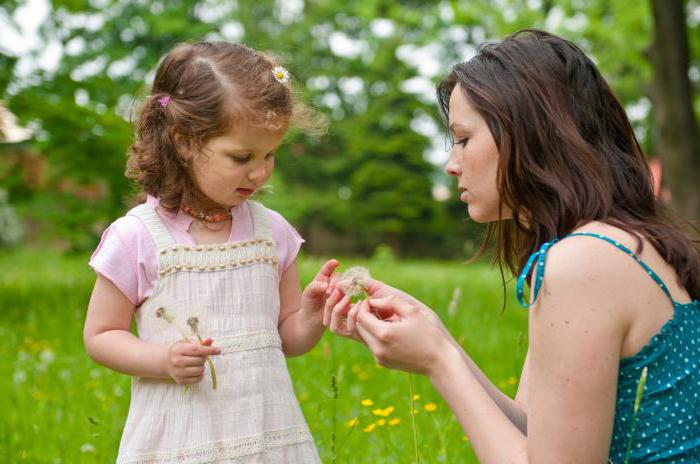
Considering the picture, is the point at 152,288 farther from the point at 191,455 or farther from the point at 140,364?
the point at 191,455

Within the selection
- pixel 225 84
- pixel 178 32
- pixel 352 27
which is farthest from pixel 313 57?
pixel 225 84

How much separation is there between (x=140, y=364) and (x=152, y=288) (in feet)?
0.61

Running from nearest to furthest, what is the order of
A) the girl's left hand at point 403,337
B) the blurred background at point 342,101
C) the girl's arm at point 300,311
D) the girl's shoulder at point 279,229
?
the girl's left hand at point 403,337 → the girl's arm at point 300,311 → the girl's shoulder at point 279,229 → the blurred background at point 342,101

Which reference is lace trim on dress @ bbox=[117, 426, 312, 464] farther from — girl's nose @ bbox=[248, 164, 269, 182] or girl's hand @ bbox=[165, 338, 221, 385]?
girl's nose @ bbox=[248, 164, 269, 182]

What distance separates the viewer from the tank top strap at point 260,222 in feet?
6.73

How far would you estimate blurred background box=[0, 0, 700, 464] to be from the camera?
3.08m

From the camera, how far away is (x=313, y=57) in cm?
2491

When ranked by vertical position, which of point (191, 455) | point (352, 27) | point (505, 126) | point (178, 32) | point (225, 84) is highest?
point (352, 27)

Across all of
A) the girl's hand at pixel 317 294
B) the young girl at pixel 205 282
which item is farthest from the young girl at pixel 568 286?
the young girl at pixel 205 282

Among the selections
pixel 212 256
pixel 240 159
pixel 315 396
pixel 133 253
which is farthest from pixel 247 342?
pixel 315 396

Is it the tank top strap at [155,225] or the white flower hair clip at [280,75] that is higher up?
the white flower hair clip at [280,75]

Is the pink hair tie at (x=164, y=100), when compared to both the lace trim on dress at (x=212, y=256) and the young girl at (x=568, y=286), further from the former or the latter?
the young girl at (x=568, y=286)

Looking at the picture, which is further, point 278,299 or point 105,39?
point 105,39

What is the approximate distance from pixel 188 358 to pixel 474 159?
2.51 ft
